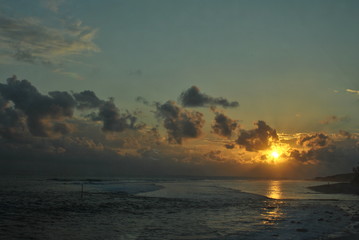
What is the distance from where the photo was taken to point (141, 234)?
79.0 feet

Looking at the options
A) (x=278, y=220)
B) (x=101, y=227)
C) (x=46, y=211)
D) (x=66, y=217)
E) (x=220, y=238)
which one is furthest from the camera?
(x=46, y=211)

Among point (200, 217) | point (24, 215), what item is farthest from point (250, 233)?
point (24, 215)

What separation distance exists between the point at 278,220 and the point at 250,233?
8.57 meters

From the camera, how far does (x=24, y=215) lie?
34.4 metres

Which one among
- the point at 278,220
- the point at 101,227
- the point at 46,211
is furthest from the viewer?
the point at 46,211

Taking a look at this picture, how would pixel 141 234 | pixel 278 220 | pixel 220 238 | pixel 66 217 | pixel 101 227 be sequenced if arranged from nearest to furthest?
pixel 220 238 → pixel 141 234 → pixel 101 227 → pixel 278 220 → pixel 66 217

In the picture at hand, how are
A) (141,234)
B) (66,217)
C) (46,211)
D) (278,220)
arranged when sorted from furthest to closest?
(46,211) < (66,217) < (278,220) < (141,234)

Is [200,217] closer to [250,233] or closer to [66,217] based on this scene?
[250,233]

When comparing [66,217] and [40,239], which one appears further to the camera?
[66,217]

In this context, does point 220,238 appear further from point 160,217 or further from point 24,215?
point 24,215

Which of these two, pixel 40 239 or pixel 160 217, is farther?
pixel 160 217

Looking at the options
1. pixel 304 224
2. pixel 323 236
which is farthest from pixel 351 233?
pixel 304 224

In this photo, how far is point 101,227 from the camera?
90.6 ft

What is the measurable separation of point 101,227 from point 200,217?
1089 cm
